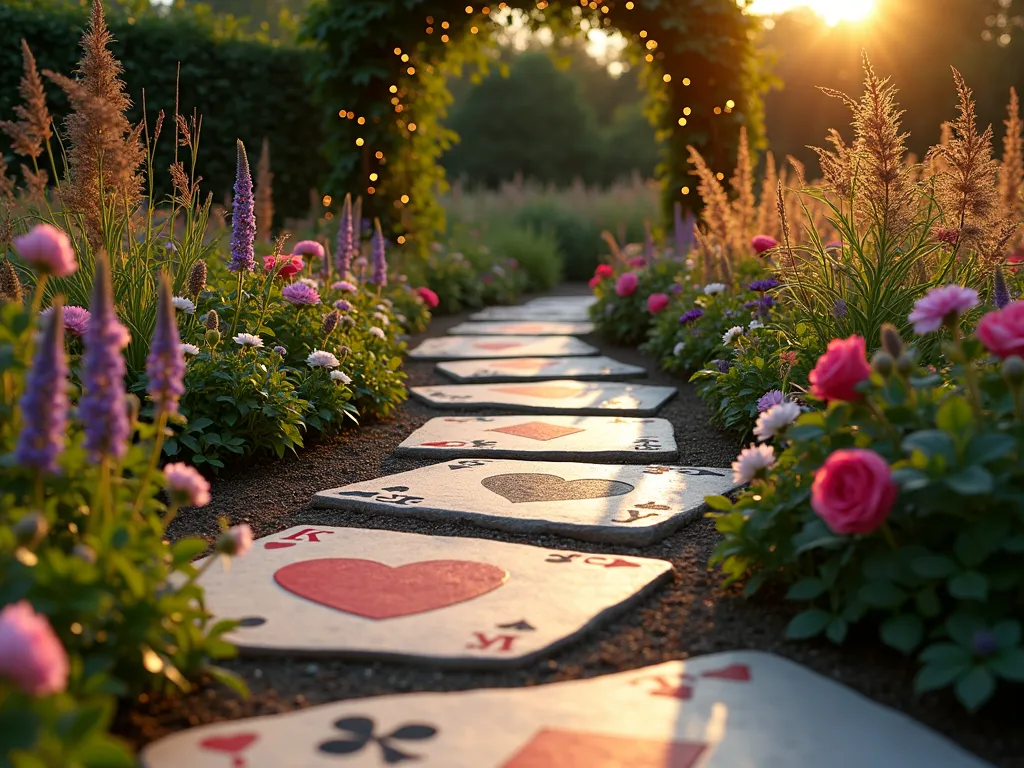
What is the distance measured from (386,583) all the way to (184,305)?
1.33 m

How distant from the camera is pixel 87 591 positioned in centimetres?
119

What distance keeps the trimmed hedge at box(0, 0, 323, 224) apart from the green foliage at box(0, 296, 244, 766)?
20.3ft

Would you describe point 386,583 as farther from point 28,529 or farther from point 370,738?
point 28,529

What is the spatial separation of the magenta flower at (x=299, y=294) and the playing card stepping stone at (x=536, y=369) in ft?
4.17

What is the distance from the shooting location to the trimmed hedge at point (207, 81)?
6.90 metres

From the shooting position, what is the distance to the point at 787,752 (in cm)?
126

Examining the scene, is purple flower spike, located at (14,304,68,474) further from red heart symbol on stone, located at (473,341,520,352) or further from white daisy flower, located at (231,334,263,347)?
red heart symbol on stone, located at (473,341,520,352)

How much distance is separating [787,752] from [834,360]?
0.64 m

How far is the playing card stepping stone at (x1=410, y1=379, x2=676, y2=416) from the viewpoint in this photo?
3.69m

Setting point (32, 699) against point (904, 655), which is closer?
point (32, 699)

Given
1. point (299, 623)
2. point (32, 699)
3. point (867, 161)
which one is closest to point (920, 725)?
point (299, 623)

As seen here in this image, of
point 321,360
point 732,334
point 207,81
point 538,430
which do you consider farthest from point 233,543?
point 207,81

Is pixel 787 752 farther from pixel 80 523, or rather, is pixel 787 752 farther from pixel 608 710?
pixel 80 523

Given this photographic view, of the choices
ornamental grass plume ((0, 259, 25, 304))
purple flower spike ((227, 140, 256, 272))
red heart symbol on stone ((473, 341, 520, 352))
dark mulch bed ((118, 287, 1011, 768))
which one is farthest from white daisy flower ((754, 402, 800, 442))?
red heart symbol on stone ((473, 341, 520, 352))
